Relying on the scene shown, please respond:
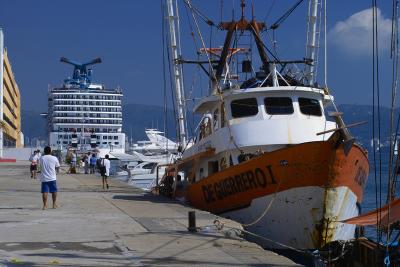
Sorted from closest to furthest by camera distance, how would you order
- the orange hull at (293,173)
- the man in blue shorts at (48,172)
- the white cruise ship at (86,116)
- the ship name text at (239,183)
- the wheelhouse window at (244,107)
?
the orange hull at (293,173), the ship name text at (239,183), the man in blue shorts at (48,172), the wheelhouse window at (244,107), the white cruise ship at (86,116)

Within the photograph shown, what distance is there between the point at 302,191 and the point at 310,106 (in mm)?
4166

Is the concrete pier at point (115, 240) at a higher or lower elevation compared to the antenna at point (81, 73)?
lower

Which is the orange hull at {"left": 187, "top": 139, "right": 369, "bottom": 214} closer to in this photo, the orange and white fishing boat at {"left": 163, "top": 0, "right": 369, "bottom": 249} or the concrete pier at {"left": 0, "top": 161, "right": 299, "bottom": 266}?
the orange and white fishing boat at {"left": 163, "top": 0, "right": 369, "bottom": 249}

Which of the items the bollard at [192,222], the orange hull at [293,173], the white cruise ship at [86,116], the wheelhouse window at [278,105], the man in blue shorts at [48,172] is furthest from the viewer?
the white cruise ship at [86,116]

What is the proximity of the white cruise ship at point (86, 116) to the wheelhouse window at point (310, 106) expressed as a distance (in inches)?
2561

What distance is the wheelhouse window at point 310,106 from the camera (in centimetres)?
1630

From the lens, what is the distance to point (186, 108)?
25000 millimetres

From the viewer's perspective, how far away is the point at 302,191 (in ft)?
42.0

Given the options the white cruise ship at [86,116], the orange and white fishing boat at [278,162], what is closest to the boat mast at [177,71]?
the orange and white fishing boat at [278,162]

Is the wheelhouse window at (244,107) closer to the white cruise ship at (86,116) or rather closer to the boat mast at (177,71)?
the boat mast at (177,71)

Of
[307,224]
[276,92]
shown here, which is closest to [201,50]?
[276,92]

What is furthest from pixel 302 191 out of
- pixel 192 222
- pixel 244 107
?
pixel 244 107

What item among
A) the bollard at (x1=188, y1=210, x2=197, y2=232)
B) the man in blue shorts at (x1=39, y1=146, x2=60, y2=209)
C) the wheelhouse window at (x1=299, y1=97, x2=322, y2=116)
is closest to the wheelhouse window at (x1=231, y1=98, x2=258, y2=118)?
the wheelhouse window at (x1=299, y1=97, x2=322, y2=116)

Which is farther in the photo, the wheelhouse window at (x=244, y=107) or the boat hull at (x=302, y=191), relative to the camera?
the wheelhouse window at (x=244, y=107)
